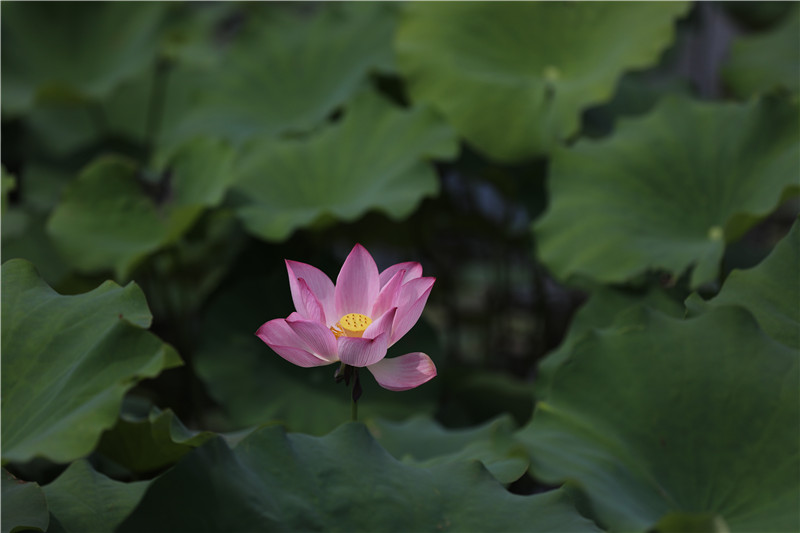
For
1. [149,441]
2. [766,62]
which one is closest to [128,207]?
[149,441]

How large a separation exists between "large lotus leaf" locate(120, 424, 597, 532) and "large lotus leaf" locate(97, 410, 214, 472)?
7 cm

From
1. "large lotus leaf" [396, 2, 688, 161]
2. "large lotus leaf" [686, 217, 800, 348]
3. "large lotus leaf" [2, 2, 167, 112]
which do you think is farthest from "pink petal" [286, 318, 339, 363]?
"large lotus leaf" [2, 2, 167, 112]

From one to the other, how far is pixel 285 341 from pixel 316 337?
3 centimetres

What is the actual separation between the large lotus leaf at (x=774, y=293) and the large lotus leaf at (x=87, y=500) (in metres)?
0.68

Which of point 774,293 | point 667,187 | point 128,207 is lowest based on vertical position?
point 128,207

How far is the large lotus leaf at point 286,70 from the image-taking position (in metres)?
2.00

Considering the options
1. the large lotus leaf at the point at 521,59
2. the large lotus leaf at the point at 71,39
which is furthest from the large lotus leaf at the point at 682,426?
the large lotus leaf at the point at 71,39

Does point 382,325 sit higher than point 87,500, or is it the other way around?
point 382,325

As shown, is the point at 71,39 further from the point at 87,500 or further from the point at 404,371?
the point at 404,371

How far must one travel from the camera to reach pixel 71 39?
225 centimetres

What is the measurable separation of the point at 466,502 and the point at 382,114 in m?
1.12

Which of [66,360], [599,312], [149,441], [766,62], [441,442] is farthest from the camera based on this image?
[766,62]

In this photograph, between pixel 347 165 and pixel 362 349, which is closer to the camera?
pixel 362 349

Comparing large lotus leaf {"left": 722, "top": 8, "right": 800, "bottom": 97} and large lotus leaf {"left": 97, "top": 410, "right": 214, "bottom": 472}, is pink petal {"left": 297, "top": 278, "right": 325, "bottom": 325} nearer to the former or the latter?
large lotus leaf {"left": 97, "top": 410, "right": 214, "bottom": 472}
